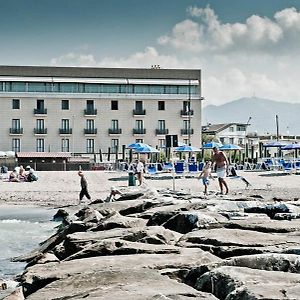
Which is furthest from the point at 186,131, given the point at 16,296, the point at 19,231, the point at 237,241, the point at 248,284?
the point at 248,284

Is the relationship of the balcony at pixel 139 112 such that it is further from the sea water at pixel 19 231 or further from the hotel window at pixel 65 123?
the sea water at pixel 19 231

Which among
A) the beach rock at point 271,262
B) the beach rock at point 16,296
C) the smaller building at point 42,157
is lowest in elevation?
the beach rock at point 16,296

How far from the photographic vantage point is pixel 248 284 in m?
6.77

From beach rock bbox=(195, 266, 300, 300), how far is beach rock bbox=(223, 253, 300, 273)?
18.5 inches

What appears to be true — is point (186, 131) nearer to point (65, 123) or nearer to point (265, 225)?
point (65, 123)

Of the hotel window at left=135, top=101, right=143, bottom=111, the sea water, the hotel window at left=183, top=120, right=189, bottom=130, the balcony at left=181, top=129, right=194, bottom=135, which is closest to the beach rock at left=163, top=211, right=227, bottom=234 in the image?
the sea water

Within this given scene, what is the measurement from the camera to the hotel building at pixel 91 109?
7512 cm

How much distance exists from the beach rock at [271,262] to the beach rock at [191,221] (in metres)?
3.95

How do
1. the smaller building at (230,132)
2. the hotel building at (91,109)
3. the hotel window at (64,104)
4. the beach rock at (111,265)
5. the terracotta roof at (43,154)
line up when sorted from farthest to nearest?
the smaller building at (230,132) → the hotel window at (64,104) → the hotel building at (91,109) → the terracotta roof at (43,154) → the beach rock at (111,265)

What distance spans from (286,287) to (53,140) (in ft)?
230

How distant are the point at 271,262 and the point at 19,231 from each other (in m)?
12.9

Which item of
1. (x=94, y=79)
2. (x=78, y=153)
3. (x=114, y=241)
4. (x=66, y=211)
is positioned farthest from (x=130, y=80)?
(x=114, y=241)

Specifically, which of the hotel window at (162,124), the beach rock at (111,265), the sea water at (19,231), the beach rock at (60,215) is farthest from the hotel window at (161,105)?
the beach rock at (111,265)

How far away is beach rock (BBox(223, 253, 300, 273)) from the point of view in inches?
309
